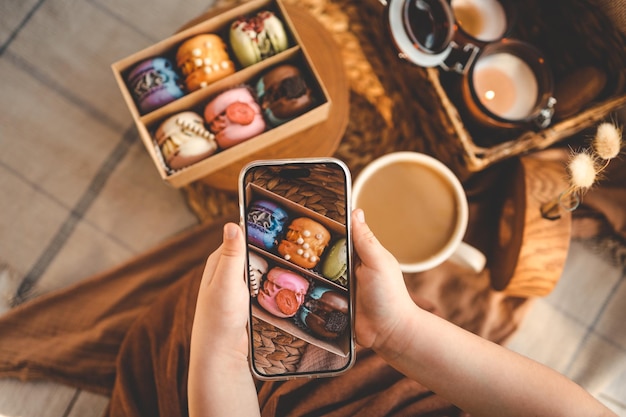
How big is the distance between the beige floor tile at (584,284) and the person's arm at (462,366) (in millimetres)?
294

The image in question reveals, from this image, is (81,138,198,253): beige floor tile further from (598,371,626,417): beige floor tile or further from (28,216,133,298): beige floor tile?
(598,371,626,417): beige floor tile

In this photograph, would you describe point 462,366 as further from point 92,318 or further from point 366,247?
point 92,318

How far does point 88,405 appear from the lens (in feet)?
2.60

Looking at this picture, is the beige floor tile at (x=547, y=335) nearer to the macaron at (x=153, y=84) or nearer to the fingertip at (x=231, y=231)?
the fingertip at (x=231, y=231)

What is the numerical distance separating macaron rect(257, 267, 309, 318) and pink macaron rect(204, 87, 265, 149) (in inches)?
9.0

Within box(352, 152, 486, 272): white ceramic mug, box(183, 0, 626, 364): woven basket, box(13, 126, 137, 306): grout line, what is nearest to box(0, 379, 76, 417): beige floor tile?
box(13, 126, 137, 306): grout line

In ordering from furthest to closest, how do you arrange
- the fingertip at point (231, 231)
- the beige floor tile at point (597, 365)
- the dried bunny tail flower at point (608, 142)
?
the beige floor tile at point (597, 365) < the dried bunny tail flower at point (608, 142) < the fingertip at point (231, 231)

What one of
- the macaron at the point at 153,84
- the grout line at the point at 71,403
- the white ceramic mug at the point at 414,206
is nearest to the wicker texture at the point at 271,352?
the white ceramic mug at the point at 414,206

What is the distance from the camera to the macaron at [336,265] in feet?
1.70

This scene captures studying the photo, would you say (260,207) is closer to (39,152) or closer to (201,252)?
(201,252)

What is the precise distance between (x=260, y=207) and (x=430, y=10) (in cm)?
37

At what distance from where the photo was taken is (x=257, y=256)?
522 millimetres

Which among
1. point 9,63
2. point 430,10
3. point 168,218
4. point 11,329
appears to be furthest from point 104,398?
point 430,10

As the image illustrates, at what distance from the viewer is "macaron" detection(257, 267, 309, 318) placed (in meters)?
0.51
